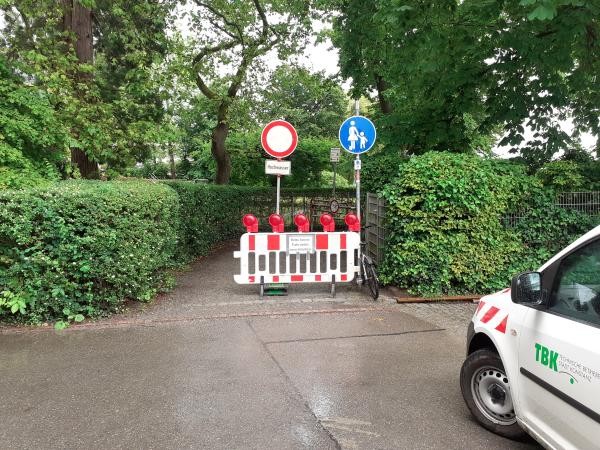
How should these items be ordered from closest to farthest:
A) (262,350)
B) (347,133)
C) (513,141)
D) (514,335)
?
(514,335) → (262,350) → (347,133) → (513,141)

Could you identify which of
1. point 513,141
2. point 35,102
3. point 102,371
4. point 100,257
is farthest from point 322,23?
point 102,371

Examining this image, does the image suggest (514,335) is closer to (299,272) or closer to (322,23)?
(299,272)

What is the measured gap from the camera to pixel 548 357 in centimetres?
267

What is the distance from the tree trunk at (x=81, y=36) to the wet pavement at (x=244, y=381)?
15.9 ft

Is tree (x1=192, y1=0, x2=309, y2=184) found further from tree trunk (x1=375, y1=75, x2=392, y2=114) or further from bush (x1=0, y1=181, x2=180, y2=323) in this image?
bush (x1=0, y1=181, x2=180, y2=323)

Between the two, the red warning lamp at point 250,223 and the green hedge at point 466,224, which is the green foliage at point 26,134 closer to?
the red warning lamp at point 250,223

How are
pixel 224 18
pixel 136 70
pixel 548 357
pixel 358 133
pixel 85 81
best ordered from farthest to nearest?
1. pixel 224 18
2. pixel 136 70
3. pixel 85 81
4. pixel 358 133
5. pixel 548 357

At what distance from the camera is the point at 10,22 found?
46.4 ft

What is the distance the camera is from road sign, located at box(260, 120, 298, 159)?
7734 millimetres

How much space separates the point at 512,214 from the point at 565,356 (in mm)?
5730

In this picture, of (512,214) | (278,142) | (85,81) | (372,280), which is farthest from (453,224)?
(85,81)

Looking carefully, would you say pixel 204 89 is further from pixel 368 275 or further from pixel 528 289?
pixel 528 289

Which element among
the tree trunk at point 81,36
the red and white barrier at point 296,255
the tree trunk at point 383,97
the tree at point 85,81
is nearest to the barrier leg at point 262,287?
the red and white barrier at point 296,255

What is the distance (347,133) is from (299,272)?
256 cm
